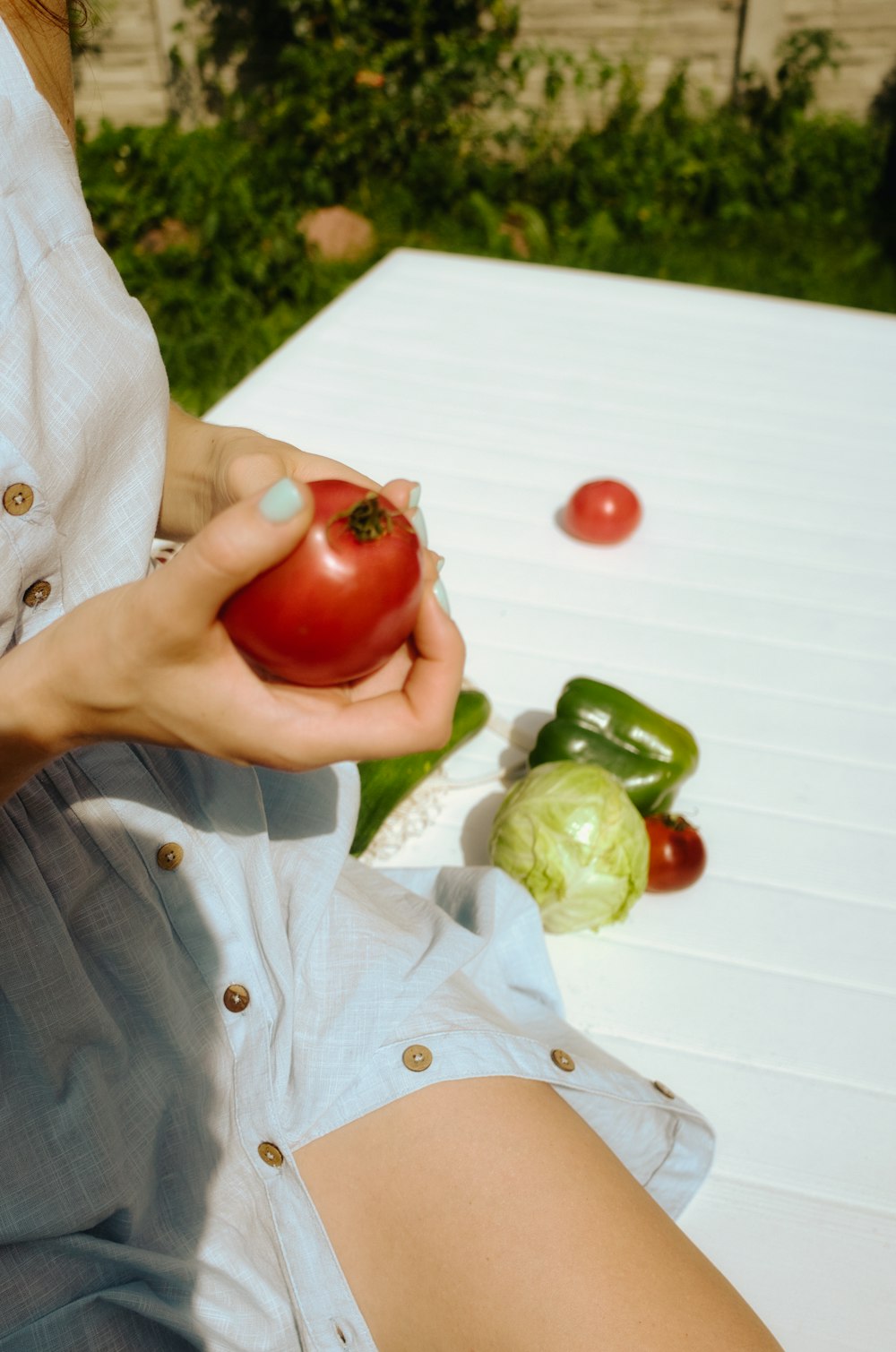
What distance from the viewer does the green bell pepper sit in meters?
2.34

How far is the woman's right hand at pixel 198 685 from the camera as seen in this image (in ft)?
3.41

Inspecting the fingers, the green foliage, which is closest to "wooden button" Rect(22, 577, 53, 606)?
the fingers

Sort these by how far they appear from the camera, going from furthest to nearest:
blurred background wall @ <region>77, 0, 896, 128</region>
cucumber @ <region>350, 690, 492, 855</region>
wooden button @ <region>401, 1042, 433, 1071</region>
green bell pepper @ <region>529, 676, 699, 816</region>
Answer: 1. blurred background wall @ <region>77, 0, 896, 128</region>
2. green bell pepper @ <region>529, 676, 699, 816</region>
3. cucumber @ <region>350, 690, 492, 855</region>
4. wooden button @ <region>401, 1042, 433, 1071</region>

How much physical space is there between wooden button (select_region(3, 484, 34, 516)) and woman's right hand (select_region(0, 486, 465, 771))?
203 mm

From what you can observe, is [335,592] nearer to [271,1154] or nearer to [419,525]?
[419,525]

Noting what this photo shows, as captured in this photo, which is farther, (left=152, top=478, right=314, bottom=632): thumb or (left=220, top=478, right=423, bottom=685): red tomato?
(left=220, top=478, right=423, bottom=685): red tomato

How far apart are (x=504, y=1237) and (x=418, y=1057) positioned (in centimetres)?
24

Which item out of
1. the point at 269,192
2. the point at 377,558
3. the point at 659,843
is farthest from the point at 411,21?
the point at 377,558

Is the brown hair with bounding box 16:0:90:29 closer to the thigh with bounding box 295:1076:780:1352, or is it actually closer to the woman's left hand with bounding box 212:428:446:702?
the woman's left hand with bounding box 212:428:446:702

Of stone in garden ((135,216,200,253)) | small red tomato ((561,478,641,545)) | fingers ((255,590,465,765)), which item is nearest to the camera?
fingers ((255,590,465,765))

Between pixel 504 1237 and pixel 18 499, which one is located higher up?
pixel 18 499

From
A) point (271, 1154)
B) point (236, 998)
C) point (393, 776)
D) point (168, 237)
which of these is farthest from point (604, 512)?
point (168, 237)

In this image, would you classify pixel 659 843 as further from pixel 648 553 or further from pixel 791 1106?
pixel 648 553

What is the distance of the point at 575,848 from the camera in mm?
2076
